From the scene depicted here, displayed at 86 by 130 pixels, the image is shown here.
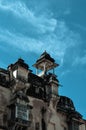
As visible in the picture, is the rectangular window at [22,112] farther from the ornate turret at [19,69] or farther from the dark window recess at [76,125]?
the dark window recess at [76,125]

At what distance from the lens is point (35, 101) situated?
38844 millimetres

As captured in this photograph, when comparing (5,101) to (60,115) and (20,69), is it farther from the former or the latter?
(60,115)

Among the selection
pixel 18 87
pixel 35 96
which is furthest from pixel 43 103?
pixel 18 87

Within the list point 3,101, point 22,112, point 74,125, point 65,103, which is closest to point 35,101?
point 22,112

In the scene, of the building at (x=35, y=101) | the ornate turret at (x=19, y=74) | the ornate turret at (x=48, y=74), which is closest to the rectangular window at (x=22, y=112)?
the building at (x=35, y=101)

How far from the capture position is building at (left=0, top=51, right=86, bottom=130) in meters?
35.3

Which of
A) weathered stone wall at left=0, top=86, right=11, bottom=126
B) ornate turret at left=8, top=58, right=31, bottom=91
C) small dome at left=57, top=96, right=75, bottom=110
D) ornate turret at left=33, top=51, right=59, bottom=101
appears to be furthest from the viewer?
small dome at left=57, top=96, right=75, bottom=110

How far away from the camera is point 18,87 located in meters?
37.0

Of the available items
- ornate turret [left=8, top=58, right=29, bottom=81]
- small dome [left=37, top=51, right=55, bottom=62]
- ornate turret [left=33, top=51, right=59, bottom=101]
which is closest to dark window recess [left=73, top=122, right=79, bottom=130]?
ornate turret [left=33, top=51, right=59, bottom=101]

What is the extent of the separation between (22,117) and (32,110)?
Answer: 2724mm

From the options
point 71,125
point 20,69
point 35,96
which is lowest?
point 71,125

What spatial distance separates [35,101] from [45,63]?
24.2 ft

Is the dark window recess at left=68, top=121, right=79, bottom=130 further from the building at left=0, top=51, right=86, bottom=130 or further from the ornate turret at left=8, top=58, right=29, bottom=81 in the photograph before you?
the ornate turret at left=8, top=58, right=29, bottom=81

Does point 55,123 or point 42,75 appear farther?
point 42,75
